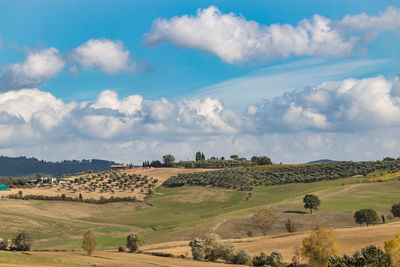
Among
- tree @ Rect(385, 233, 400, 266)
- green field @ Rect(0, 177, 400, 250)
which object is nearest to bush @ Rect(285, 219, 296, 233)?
green field @ Rect(0, 177, 400, 250)

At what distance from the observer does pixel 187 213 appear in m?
168

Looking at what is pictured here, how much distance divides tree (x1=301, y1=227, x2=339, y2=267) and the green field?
47.5 meters

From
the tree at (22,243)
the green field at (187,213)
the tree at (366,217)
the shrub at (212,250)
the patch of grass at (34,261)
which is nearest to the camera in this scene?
the patch of grass at (34,261)

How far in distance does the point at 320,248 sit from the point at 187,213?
10528 cm

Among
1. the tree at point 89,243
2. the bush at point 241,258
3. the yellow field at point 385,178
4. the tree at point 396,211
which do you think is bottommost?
the bush at point 241,258

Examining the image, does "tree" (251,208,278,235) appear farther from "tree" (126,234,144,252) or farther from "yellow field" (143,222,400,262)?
"tree" (126,234,144,252)

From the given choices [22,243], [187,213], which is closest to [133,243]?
[22,243]

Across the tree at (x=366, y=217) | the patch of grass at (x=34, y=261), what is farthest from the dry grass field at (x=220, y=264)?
the tree at (x=366, y=217)

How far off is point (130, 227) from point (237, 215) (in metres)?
34.4

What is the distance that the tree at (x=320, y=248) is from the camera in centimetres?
6588

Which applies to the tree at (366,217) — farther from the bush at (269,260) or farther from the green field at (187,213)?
the bush at (269,260)

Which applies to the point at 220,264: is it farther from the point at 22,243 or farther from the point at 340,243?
the point at 22,243

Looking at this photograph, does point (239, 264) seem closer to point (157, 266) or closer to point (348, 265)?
point (157, 266)

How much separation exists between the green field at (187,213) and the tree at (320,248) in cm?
4753
